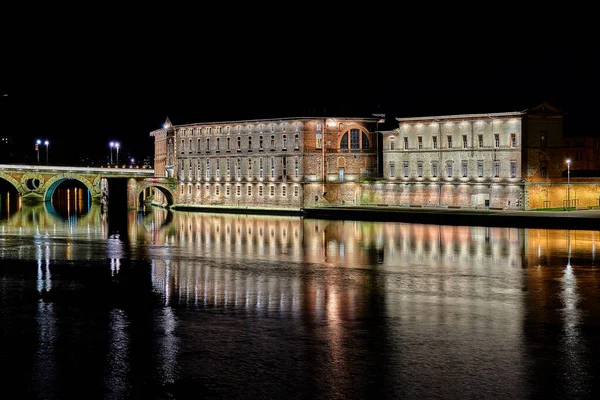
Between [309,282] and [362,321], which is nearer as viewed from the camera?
[362,321]

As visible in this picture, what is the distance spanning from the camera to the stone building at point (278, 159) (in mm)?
97750

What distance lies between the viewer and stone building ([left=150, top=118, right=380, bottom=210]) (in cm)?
9775

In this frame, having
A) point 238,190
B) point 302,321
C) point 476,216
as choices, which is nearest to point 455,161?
point 476,216

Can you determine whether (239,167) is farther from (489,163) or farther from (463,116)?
(489,163)

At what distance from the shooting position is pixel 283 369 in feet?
69.2

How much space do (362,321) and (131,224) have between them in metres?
55.8

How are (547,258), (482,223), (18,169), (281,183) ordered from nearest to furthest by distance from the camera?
(547,258), (482,223), (281,183), (18,169)

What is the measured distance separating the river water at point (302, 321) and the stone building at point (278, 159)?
44.7 metres

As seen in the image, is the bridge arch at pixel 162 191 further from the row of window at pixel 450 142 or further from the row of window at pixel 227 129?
the row of window at pixel 450 142

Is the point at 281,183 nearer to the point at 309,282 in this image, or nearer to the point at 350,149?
the point at 350,149

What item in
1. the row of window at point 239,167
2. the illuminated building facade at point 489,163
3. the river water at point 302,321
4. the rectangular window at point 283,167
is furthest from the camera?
the row of window at point 239,167

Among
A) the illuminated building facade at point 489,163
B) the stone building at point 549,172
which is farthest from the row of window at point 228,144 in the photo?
the stone building at point 549,172

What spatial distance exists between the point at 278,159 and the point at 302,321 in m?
73.8

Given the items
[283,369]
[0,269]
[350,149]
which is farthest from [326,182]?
[283,369]
